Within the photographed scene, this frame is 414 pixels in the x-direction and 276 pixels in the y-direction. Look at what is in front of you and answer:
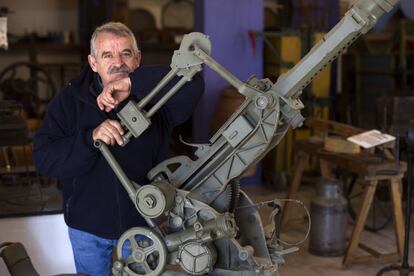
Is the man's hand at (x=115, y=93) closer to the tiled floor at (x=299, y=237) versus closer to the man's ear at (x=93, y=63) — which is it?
the man's ear at (x=93, y=63)

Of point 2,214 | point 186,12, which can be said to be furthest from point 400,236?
point 186,12

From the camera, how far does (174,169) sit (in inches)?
70.5

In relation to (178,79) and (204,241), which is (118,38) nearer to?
(178,79)

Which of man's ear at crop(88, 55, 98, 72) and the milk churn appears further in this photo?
the milk churn

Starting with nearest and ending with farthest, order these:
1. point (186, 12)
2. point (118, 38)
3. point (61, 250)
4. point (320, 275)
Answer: point (118, 38), point (61, 250), point (320, 275), point (186, 12)

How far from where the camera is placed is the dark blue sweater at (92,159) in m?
1.76

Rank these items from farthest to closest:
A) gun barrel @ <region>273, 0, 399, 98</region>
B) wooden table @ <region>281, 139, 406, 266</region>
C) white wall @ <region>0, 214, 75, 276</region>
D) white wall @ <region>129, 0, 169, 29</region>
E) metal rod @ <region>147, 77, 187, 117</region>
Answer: white wall @ <region>129, 0, 169, 29</region>, wooden table @ <region>281, 139, 406, 266</region>, white wall @ <region>0, 214, 75, 276</region>, metal rod @ <region>147, 77, 187, 117</region>, gun barrel @ <region>273, 0, 399, 98</region>

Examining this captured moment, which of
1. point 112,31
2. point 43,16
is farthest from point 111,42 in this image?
point 43,16

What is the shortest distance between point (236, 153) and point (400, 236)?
212 centimetres

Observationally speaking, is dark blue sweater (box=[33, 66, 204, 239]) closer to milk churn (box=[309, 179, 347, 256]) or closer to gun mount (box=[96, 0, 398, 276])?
gun mount (box=[96, 0, 398, 276])

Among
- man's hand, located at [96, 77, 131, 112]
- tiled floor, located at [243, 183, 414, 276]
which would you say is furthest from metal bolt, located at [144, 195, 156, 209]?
→ tiled floor, located at [243, 183, 414, 276]

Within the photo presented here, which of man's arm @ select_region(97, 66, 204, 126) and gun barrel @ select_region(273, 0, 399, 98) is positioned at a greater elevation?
gun barrel @ select_region(273, 0, 399, 98)

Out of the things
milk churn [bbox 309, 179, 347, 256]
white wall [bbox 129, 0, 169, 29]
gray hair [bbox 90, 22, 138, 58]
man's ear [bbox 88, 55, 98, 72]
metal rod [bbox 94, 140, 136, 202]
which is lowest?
milk churn [bbox 309, 179, 347, 256]

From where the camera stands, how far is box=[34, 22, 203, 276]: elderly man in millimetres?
1748
